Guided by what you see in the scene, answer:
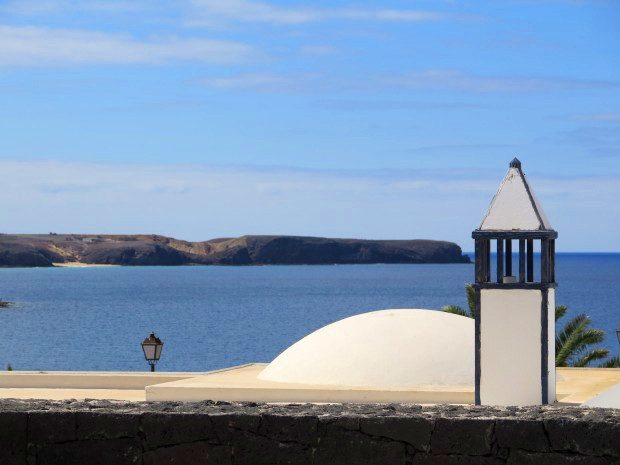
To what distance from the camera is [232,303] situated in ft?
471

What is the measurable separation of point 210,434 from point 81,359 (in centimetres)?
7271

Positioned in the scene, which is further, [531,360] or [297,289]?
[297,289]

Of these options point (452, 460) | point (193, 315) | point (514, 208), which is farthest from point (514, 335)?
point (193, 315)

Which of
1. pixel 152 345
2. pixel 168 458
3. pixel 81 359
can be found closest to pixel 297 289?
pixel 81 359

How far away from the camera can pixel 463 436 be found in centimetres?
761

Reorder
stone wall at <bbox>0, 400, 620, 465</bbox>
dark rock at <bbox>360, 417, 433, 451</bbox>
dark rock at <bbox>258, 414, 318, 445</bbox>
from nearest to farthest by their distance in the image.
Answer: stone wall at <bbox>0, 400, 620, 465</bbox>, dark rock at <bbox>360, 417, 433, 451</bbox>, dark rock at <bbox>258, 414, 318, 445</bbox>

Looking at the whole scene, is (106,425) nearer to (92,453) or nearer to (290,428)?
(92,453)

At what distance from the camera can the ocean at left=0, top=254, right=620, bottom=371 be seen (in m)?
81.2

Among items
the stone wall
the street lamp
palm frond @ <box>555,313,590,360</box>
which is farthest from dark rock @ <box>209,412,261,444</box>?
palm frond @ <box>555,313,590,360</box>

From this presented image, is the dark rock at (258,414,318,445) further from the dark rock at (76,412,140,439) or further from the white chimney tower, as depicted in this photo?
the white chimney tower

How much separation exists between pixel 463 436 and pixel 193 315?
11730 cm

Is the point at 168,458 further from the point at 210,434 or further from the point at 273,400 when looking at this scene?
the point at 273,400

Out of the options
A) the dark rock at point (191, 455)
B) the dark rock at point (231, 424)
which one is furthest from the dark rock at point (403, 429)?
the dark rock at point (191, 455)

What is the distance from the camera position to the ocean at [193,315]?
8125cm
